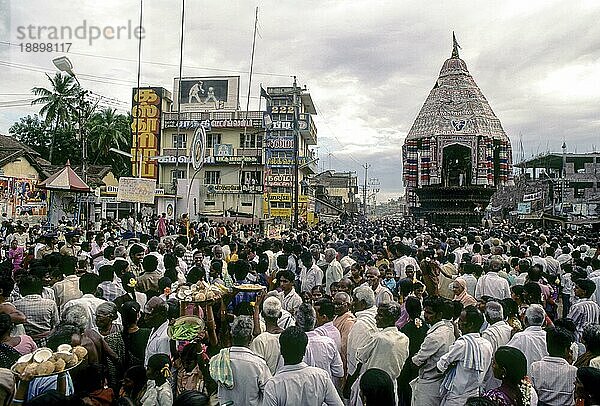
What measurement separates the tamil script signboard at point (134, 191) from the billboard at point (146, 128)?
22.9 m

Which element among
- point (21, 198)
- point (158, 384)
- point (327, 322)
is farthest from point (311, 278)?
point (21, 198)

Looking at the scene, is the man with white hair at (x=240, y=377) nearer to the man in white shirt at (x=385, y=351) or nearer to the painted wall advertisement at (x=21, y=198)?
the man in white shirt at (x=385, y=351)

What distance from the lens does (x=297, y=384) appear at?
148 inches

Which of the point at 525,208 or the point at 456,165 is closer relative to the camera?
the point at 525,208

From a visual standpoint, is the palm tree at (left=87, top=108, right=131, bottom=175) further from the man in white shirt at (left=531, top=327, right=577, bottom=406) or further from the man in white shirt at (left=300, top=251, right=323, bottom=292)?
the man in white shirt at (left=531, top=327, right=577, bottom=406)

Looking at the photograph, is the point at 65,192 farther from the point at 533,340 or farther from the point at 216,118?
the point at 216,118

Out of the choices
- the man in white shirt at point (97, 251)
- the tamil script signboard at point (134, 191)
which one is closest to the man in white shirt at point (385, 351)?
the man in white shirt at point (97, 251)

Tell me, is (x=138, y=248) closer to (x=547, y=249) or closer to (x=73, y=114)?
(x=547, y=249)

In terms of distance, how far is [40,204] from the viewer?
25.0m

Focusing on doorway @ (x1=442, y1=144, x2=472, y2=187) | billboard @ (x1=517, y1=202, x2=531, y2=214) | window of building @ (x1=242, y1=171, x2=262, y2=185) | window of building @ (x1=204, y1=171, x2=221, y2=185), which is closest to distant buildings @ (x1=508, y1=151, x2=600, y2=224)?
billboard @ (x1=517, y1=202, x2=531, y2=214)

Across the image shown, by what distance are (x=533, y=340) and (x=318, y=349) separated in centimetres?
207

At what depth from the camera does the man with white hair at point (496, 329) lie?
501cm

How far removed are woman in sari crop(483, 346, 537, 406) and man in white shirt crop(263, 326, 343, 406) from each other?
3.82 ft

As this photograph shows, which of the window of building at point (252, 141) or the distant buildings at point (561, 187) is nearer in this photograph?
the distant buildings at point (561, 187)
